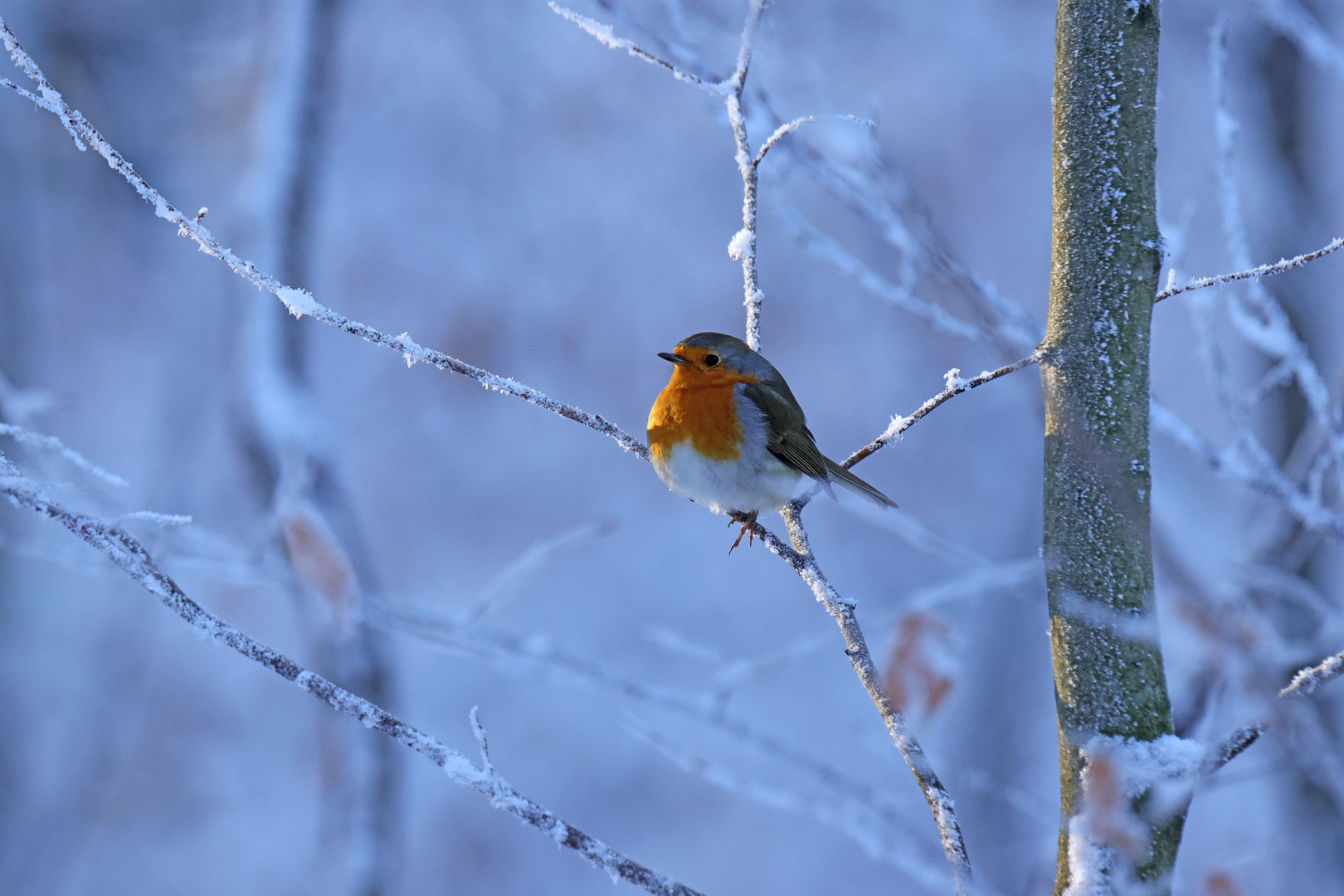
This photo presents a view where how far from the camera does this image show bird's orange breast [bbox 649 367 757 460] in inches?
96.4

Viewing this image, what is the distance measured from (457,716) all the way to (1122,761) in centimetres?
824

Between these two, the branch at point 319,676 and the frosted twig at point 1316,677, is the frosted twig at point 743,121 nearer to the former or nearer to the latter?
the branch at point 319,676

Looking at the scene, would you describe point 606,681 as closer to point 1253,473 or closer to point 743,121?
point 743,121

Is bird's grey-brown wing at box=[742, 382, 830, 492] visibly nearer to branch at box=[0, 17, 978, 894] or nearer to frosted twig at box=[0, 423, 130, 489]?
branch at box=[0, 17, 978, 894]

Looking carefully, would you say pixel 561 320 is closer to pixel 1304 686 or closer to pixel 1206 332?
pixel 1206 332

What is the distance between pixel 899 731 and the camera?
1356 millimetres

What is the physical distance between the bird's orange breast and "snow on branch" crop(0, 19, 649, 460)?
0.81 metres

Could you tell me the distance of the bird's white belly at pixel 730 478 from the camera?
7.87 ft

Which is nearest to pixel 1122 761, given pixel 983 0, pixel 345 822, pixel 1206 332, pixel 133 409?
pixel 1206 332

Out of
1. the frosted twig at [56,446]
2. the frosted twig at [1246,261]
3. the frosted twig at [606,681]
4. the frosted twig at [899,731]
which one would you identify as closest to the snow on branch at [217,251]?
the frosted twig at [56,446]

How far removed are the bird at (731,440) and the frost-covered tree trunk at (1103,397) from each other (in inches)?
37.1

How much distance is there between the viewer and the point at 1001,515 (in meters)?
9.30

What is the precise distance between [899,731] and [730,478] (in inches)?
44.1

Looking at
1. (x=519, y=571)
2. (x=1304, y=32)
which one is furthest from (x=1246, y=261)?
(x=519, y=571)
